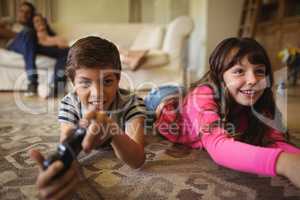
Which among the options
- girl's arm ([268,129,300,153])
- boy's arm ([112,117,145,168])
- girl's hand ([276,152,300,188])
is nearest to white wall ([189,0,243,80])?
girl's arm ([268,129,300,153])

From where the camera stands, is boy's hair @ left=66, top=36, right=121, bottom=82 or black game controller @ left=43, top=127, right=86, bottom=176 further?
boy's hair @ left=66, top=36, right=121, bottom=82

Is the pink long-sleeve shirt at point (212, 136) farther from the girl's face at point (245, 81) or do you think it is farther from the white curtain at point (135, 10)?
the white curtain at point (135, 10)

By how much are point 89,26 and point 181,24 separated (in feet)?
3.07

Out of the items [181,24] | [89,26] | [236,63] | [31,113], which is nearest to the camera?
[236,63]

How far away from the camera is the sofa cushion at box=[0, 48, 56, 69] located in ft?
7.42

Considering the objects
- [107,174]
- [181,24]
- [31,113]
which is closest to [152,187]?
[107,174]

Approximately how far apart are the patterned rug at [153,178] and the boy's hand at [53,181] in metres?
0.12

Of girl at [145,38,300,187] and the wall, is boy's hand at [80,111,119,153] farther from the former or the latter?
the wall

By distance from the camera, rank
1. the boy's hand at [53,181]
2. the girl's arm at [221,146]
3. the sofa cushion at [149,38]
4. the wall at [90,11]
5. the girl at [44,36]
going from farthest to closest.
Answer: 1. the wall at [90,11]
2. the sofa cushion at [149,38]
3. the girl at [44,36]
4. the girl's arm at [221,146]
5. the boy's hand at [53,181]

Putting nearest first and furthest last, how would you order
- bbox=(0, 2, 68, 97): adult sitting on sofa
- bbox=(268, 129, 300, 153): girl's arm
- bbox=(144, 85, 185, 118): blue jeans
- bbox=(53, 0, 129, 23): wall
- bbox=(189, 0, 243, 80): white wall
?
bbox=(268, 129, 300, 153): girl's arm, bbox=(144, 85, 185, 118): blue jeans, bbox=(0, 2, 68, 97): adult sitting on sofa, bbox=(189, 0, 243, 80): white wall, bbox=(53, 0, 129, 23): wall

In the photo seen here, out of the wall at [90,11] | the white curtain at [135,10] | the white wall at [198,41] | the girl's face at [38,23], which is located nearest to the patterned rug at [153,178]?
the girl's face at [38,23]

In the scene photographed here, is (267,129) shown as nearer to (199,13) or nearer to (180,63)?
(180,63)

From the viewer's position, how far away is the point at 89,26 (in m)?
2.78

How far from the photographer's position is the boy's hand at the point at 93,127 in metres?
0.46
